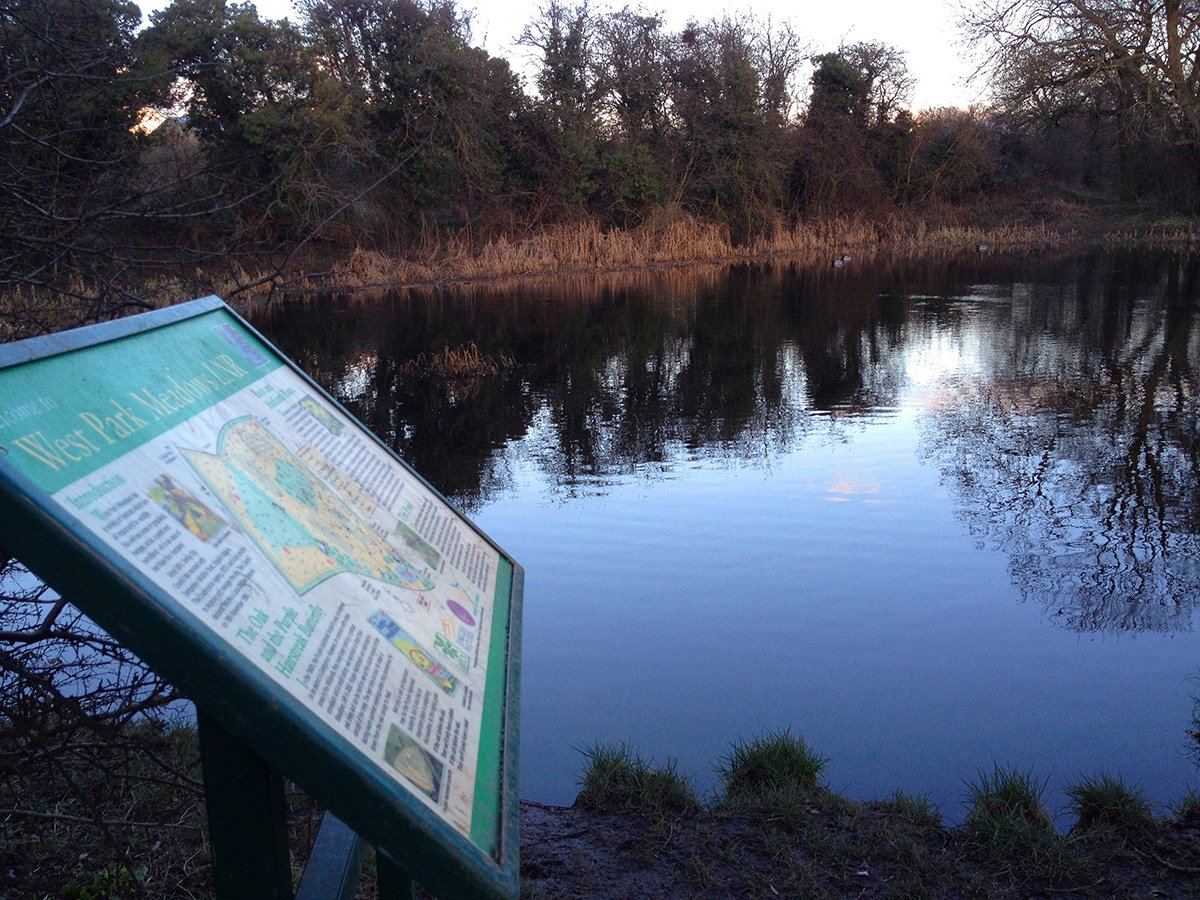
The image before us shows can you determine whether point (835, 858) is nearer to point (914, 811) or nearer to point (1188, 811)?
point (914, 811)

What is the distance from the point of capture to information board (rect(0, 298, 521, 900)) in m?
1.56

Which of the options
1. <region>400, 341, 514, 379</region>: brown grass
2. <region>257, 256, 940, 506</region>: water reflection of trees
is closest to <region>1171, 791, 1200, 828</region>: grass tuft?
<region>257, 256, 940, 506</region>: water reflection of trees

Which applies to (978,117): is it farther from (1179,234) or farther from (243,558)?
(243,558)

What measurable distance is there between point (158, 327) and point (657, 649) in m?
4.14

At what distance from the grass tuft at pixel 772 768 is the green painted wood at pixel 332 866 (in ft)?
6.97

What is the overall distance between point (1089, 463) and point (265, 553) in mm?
9056

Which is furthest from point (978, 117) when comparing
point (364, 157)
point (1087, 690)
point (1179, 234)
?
point (1087, 690)

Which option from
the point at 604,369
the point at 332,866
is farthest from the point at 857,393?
the point at 332,866

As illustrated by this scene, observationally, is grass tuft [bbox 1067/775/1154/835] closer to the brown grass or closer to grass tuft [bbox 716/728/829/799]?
grass tuft [bbox 716/728/829/799]

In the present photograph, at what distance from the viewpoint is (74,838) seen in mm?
3633

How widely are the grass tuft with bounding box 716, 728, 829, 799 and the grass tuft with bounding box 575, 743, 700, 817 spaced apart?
0.19 metres

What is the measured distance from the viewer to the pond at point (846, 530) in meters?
5.15

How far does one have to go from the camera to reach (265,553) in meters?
1.89

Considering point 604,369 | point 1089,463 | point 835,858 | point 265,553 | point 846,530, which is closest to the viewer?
point 265,553
